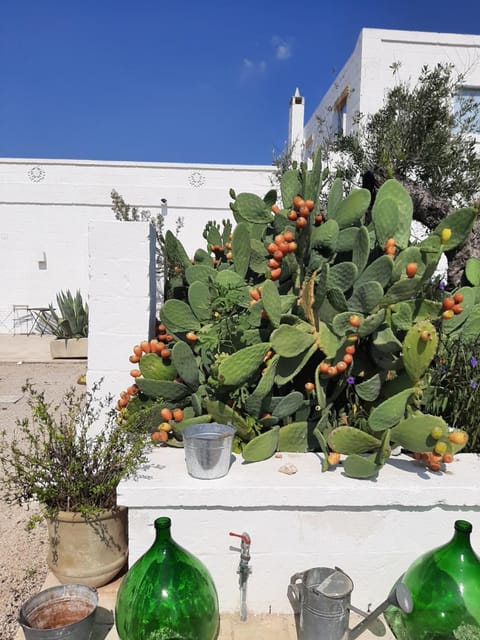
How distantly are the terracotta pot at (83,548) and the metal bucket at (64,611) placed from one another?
25 cm

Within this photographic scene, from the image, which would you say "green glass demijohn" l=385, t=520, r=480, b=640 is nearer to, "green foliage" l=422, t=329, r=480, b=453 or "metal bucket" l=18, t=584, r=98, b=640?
"green foliage" l=422, t=329, r=480, b=453

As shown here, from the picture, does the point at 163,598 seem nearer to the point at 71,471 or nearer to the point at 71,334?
the point at 71,471

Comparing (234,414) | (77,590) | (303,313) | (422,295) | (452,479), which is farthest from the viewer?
(422,295)

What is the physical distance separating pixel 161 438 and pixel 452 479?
1.28 meters

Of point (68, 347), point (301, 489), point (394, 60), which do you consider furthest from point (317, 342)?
point (394, 60)

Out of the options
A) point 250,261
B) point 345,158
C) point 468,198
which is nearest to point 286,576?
point 250,261

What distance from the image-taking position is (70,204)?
12.0 metres

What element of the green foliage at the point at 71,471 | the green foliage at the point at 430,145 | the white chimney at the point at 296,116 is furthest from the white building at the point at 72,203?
the green foliage at the point at 71,471

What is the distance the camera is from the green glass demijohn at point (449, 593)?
4.84ft

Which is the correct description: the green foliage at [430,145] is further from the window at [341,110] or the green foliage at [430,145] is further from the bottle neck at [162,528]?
the window at [341,110]

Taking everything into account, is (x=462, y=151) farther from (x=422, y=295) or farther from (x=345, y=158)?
(x=422, y=295)

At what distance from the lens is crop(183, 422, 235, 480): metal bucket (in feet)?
5.93

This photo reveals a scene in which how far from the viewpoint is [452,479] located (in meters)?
1.91

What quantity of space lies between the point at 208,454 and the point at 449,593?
930mm
